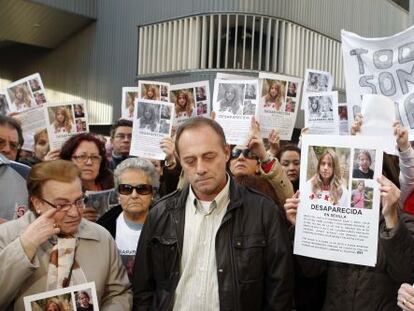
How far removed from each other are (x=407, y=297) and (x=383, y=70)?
1876mm

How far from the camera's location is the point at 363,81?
3.44 m

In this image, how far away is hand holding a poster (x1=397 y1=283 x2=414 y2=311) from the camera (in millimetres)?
1849

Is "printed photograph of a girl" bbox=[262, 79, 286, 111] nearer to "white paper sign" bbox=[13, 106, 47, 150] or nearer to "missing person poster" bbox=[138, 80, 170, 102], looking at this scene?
"missing person poster" bbox=[138, 80, 170, 102]

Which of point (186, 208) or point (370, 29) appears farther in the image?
point (370, 29)

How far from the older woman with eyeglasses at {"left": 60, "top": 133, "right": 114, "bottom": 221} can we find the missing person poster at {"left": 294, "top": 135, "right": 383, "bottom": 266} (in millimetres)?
1759

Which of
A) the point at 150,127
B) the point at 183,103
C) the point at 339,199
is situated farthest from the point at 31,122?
the point at 339,199

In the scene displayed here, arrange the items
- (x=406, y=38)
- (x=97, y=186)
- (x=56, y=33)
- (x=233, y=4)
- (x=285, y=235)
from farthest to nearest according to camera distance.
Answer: (x=56, y=33), (x=233, y=4), (x=97, y=186), (x=406, y=38), (x=285, y=235)

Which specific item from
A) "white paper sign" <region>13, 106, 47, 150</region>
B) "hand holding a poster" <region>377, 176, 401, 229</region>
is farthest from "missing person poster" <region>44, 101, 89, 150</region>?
"hand holding a poster" <region>377, 176, 401, 229</region>

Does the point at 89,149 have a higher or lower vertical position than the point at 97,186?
higher

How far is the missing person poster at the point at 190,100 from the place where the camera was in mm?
4359

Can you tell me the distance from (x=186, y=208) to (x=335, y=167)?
68cm

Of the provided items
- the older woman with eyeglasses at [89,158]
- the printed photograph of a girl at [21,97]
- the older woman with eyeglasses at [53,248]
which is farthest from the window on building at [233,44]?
the older woman with eyeglasses at [53,248]

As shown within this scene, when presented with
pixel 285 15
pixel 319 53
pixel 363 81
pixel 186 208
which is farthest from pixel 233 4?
pixel 186 208

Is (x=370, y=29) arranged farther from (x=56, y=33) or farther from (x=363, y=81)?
(x=363, y=81)
